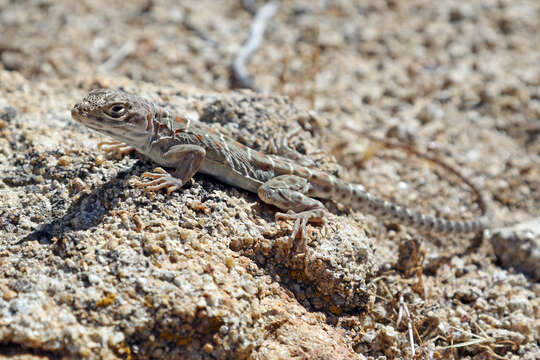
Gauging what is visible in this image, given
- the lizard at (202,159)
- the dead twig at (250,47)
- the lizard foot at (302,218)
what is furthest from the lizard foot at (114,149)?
the dead twig at (250,47)

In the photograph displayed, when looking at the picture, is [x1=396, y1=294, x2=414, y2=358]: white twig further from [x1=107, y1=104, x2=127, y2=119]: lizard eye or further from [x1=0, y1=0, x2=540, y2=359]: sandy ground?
[x1=107, y1=104, x2=127, y2=119]: lizard eye

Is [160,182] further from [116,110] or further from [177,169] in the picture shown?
[116,110]

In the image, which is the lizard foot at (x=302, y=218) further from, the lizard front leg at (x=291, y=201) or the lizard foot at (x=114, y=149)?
the lizard foot at (x=114, y=149)

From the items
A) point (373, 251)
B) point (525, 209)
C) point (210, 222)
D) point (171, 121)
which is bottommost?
point (525, 209)

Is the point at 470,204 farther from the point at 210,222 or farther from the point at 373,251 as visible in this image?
the point at 210,222

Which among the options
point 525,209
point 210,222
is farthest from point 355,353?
point 525,209

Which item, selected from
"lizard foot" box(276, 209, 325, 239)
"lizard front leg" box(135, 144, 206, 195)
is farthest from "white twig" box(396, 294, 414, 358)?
"lizard front leg" box(135, 144, 206, 195)

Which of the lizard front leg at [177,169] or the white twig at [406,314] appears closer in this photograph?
the lizard front leg at [177,169]
